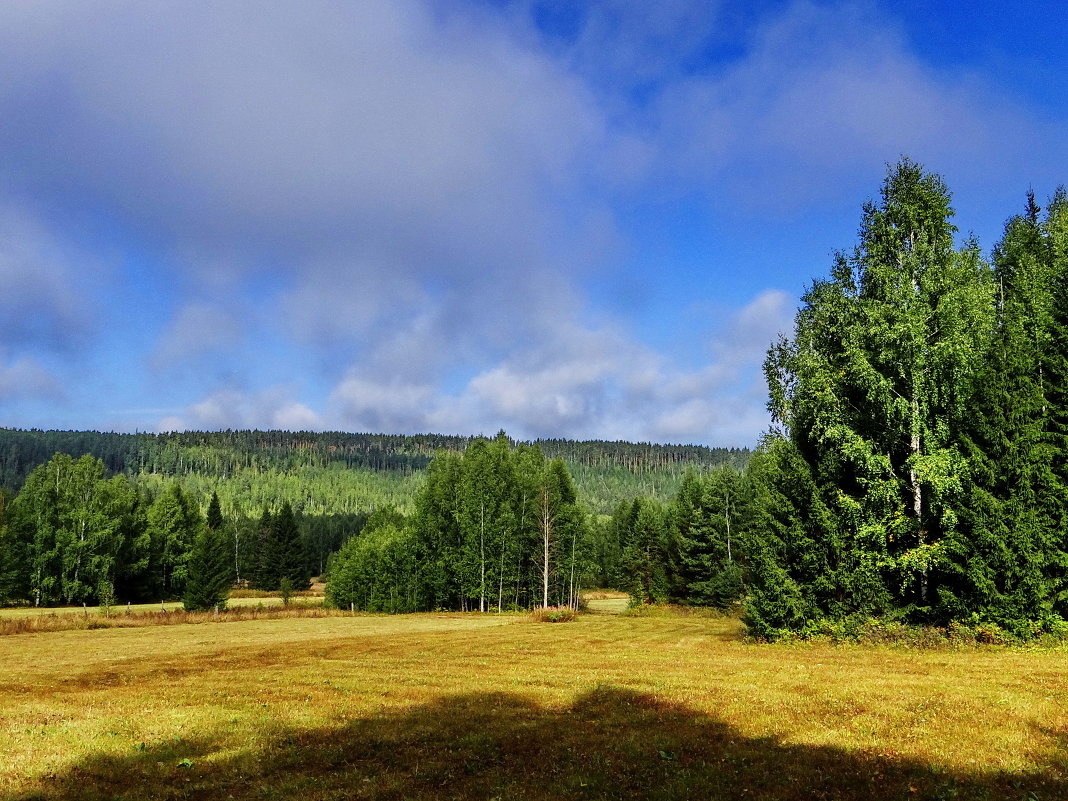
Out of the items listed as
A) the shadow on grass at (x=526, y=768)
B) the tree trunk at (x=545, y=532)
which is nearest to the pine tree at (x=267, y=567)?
the tree trunk at (x=545, y=532)

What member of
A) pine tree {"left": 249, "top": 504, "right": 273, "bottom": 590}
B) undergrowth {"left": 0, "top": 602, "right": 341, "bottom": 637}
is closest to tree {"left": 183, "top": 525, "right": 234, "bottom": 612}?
undergrowth {"left": 0, "top": 602, "right": 341, "bottom": 637}

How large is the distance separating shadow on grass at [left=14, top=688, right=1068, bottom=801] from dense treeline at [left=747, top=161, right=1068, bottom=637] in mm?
17330

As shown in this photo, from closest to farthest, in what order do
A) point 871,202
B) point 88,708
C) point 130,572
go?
1. point 88,708
2. point 871,202
3. point 130,572

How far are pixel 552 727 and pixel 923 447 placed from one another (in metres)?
23.4

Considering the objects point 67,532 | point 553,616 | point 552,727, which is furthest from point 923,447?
point 67,532

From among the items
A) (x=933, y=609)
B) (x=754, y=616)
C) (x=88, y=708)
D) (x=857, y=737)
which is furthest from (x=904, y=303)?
(x=88, y=708)

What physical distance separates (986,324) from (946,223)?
623cm

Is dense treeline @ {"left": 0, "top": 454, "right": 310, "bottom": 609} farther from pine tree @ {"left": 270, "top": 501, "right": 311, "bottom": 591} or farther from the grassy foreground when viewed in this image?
the grassy foreground

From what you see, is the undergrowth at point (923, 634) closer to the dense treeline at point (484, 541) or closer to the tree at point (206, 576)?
the dense treeline at point (484, 541)

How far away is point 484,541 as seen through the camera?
226 feet

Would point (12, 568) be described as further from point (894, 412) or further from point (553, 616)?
point (894, 412)

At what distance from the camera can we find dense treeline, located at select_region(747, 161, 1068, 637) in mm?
26375

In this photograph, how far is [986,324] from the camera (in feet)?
90.3

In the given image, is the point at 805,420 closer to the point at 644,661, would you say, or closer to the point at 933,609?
the point at 933,609
